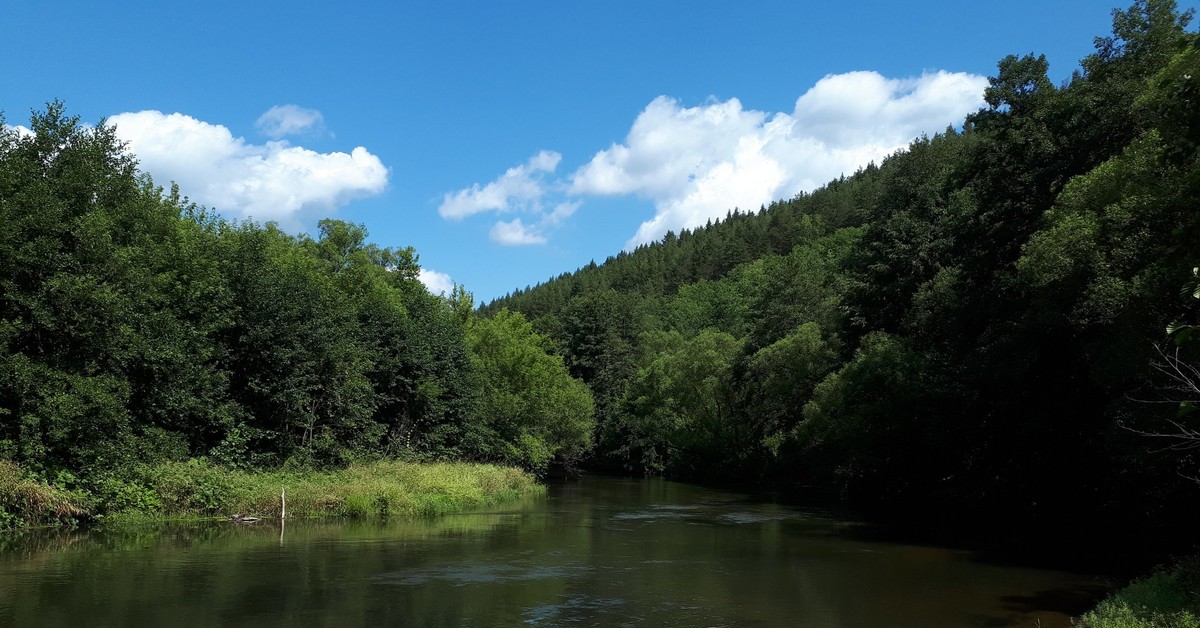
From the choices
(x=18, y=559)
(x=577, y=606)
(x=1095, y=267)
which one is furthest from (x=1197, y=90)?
(x=18, y=559)

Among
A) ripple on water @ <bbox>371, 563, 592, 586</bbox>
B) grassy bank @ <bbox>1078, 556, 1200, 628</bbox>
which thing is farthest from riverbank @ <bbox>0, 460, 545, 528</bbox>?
grassy bank @ <bbox>1078, 556, 1200, 628</bbox>

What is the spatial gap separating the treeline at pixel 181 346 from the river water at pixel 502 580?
13.6 feet

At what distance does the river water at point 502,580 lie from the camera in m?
15.8

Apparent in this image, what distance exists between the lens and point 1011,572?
859 inches

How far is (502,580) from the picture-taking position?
19.7 m

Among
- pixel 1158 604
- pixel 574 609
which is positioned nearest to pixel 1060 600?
pixel 1158 604

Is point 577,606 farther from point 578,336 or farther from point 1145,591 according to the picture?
point 578,336

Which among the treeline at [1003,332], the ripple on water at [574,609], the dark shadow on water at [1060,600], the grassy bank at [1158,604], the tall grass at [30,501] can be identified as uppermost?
the treeline at [1003,332]

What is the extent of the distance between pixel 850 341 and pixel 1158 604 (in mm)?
38116

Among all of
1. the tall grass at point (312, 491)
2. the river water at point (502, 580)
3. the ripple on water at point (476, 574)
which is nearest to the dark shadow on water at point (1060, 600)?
the river water at point (502, 580)

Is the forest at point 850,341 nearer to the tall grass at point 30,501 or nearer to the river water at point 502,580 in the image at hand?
the tall grass at point 30,501

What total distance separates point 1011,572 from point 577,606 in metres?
12.9

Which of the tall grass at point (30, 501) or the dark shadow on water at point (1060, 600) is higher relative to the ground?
the tall grass at point (30, 501)

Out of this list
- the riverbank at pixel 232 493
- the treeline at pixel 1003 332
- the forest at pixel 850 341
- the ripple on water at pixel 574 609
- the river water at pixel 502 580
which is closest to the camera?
the ripple on water at pixel 574 609
